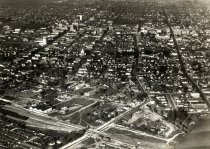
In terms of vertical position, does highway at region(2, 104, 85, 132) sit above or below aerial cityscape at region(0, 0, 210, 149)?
below

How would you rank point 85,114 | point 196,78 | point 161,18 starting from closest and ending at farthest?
point 85,114 → point 196,78 → point 161,18

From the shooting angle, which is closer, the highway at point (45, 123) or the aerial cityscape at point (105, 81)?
the aerial cityscape at point (105, 81)

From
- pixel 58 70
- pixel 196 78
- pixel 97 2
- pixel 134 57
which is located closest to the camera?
pixel 196 78

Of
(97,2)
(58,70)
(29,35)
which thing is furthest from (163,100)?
(97,2)

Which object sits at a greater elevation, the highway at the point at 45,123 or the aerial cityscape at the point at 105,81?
the aerial cityscape at the point at 105,81

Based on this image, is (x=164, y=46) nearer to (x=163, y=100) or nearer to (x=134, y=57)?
(x=134, y=57)

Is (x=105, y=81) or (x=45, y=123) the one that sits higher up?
(x=105, y=81)

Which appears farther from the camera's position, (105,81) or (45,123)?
(105,81)

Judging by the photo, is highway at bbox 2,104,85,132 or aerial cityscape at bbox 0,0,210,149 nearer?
aerial cityscape at bbox 0,0,210,149
